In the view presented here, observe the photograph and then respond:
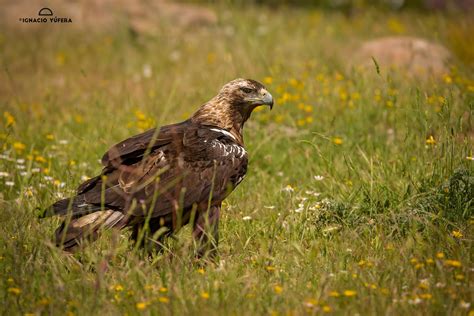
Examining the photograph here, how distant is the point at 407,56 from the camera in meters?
9.45

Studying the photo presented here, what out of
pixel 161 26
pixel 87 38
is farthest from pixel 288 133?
pixel 87 38

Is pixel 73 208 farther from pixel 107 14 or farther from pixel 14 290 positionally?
pixel 107 14

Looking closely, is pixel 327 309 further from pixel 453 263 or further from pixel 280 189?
pixel 280 189

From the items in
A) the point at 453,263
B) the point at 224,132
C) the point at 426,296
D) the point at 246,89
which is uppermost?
the point at 246,89

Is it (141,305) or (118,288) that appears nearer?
(141,305)

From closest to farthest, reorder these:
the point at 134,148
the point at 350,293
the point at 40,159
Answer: the point at 350,293 → the point at 134,148 → the point at 40,159

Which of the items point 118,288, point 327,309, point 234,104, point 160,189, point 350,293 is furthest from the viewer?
point 234,104

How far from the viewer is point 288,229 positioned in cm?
542

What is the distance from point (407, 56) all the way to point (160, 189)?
5.38m

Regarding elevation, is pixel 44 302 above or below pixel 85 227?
below

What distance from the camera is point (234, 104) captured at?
19.5ft

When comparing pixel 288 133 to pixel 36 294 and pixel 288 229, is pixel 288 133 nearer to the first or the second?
pixel 288 229

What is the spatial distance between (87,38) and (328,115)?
5.72 m

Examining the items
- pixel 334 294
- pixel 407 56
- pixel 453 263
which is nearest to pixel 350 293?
pixel 334 294
